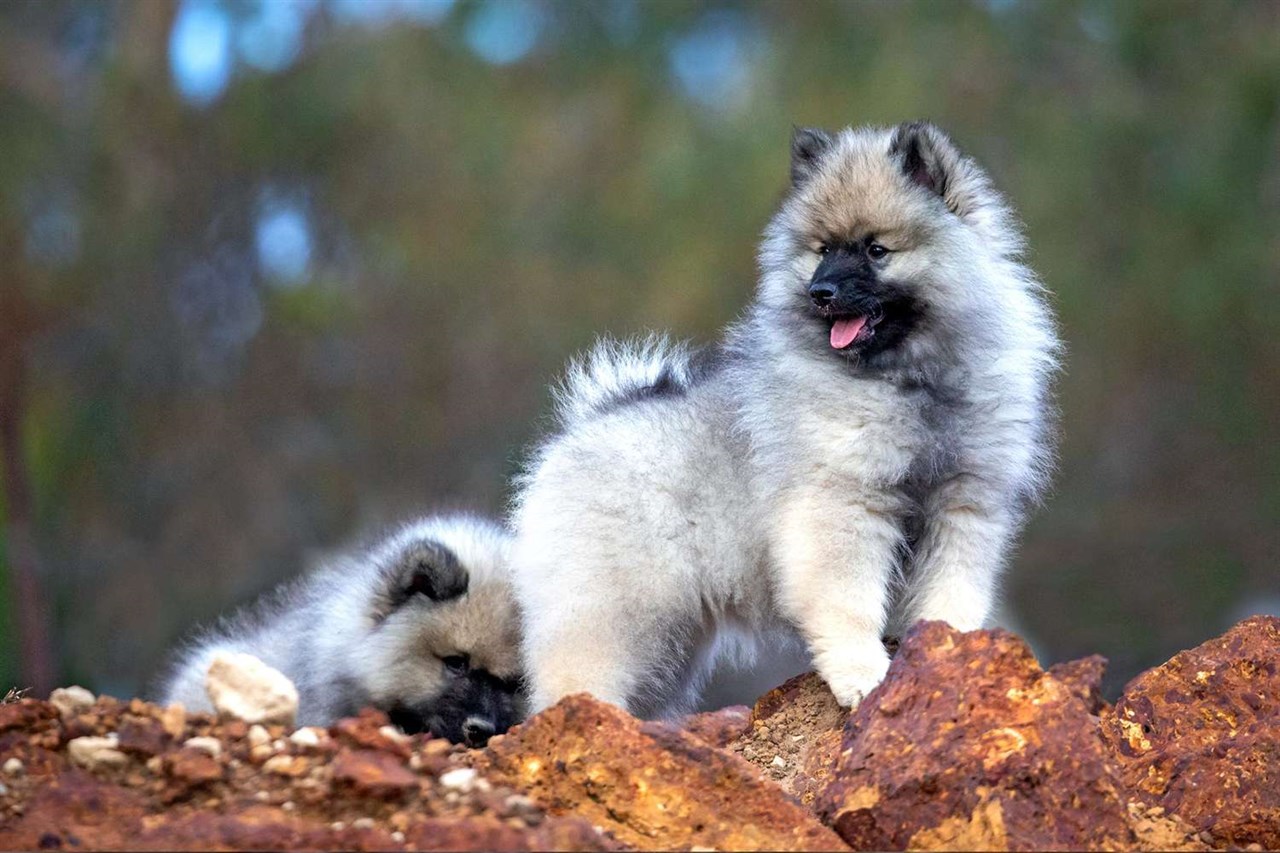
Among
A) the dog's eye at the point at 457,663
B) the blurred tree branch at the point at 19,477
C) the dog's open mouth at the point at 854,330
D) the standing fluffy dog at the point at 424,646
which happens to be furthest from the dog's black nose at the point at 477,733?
the blurred tree branch at the point at 19,477

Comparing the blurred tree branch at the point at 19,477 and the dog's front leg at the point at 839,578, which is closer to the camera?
the dog's front leg at the point at 839,578

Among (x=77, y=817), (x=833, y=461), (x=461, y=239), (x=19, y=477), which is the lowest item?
(x=77, y=817)

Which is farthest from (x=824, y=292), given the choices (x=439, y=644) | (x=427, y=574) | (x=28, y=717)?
(x=28, y=717)

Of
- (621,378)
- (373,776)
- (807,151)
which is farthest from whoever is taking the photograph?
(621,378)

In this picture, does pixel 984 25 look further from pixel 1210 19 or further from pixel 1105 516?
pixel 1105 516

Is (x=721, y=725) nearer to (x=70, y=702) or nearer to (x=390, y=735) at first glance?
(x=390, y=735)

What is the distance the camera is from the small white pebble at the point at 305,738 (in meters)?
3.23

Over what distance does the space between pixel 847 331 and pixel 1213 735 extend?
1.47 meters

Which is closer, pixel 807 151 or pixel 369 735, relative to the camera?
pixel 369 735

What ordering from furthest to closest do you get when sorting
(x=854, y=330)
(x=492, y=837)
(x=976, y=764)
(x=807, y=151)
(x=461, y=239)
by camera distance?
(x=461, y=239) < (x=807, y=151) < (x=854, y=330) < (x=976, y=764) < (x=492, y=837)

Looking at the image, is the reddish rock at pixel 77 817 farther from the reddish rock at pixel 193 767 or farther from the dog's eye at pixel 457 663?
the dog's eye at pixel 457 663

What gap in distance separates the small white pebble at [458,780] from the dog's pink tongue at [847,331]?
1870 mm

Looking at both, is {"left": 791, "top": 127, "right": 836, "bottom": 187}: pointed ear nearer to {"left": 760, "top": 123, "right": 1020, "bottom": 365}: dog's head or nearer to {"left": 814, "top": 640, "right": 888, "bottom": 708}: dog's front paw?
{"left": 760, "top": 123, "right": 1020, "bottom": 365}: dog's head

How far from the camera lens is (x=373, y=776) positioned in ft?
9.94
